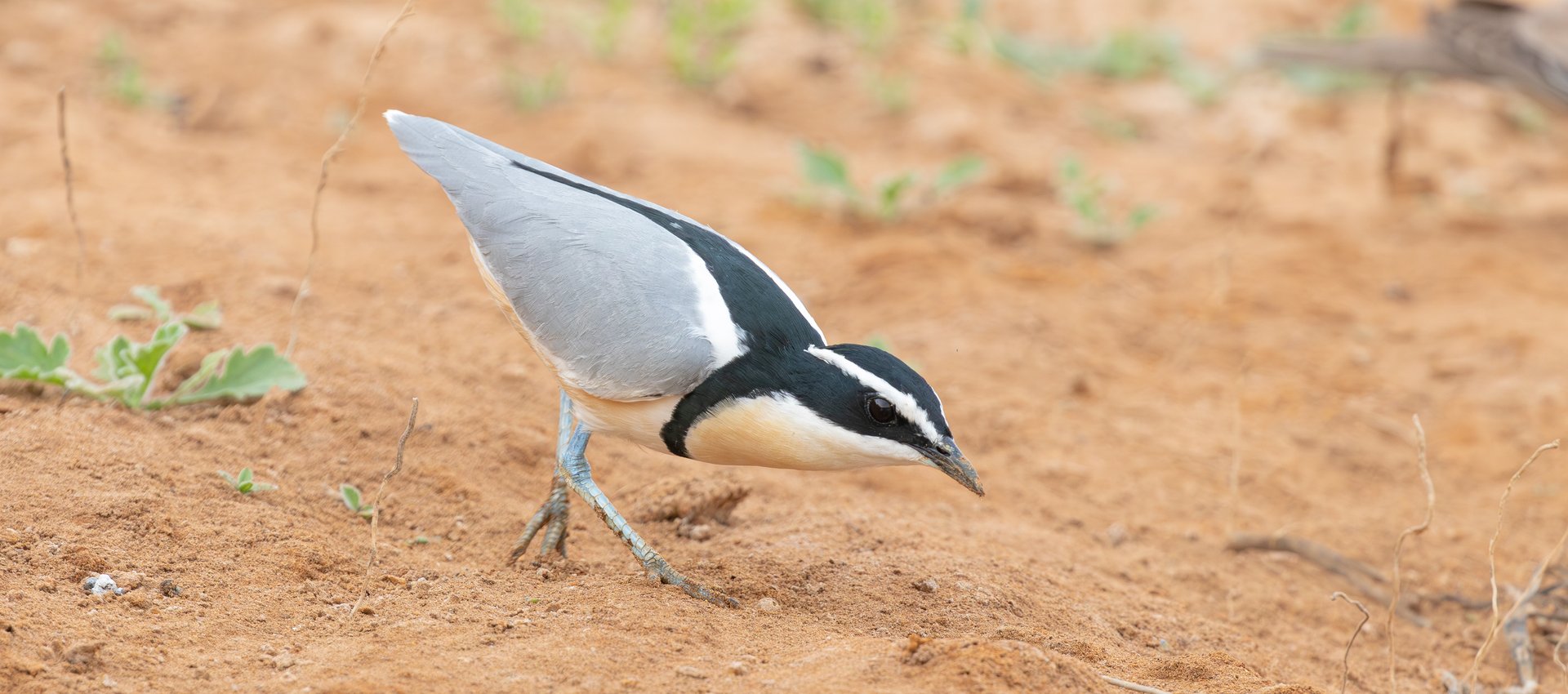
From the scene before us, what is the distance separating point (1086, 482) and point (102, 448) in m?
3.13

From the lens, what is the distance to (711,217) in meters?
6.69

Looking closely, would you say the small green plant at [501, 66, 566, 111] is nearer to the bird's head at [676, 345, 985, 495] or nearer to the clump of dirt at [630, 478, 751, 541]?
the clump of dirt at [630, 478, 751, 541]

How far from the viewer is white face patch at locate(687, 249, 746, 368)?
132 inches

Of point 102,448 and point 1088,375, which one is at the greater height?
point 102,448

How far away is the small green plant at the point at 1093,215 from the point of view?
6.93m

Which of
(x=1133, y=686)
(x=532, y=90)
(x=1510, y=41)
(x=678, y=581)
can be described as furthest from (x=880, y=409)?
(x=1510, y=41)

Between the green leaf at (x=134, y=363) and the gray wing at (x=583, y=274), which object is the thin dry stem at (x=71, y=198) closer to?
the green leaf at (x=134, y=363)

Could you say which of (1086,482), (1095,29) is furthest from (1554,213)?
(1086,482)

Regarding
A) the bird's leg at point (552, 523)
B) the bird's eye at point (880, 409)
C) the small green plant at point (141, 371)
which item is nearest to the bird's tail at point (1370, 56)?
the bird's eye at point (880, 409)

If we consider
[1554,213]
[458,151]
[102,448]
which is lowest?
[1554,213]

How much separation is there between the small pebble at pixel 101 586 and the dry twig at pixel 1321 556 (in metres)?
3.28

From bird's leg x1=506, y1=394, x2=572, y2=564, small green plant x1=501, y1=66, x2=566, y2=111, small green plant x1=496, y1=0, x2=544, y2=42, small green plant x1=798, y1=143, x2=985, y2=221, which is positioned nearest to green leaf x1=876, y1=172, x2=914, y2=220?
small green plant x1=798, y1=143, x2=985, y2=221

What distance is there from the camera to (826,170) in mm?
6637

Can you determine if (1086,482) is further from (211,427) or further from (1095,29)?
(1095,29)
